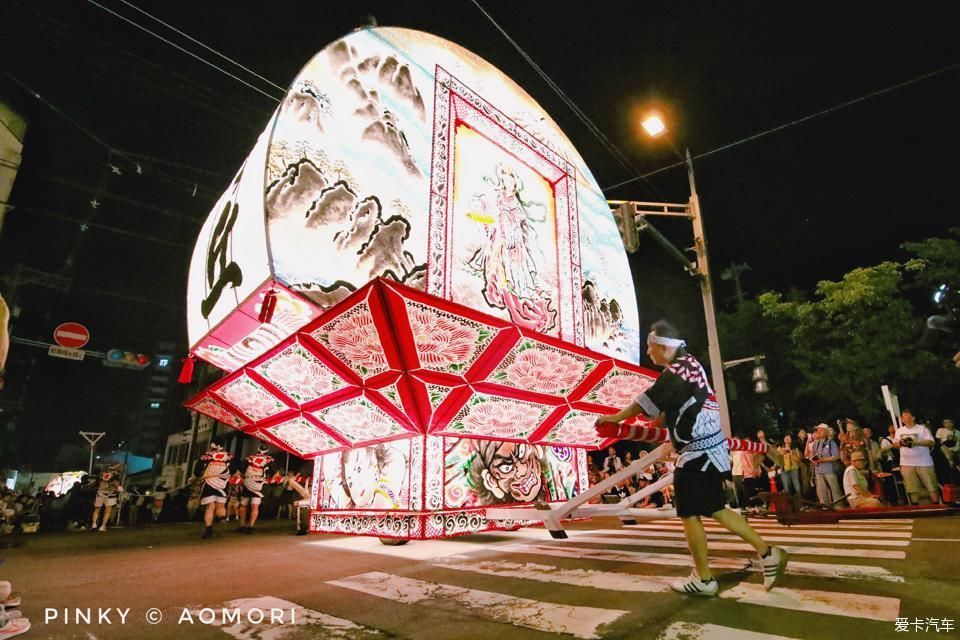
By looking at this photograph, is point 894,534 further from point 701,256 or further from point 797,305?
point 797,305

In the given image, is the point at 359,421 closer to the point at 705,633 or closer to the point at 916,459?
the point at 705,633

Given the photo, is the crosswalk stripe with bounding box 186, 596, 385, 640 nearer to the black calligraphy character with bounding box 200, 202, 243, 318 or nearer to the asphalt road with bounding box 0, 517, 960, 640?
the asphalt road with bounding box 0, 517, 960, 640

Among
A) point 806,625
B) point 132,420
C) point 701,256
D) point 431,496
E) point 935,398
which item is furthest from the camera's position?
point 132,420

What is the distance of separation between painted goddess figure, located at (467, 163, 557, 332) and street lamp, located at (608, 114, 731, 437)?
2607mm

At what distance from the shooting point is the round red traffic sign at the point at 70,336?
532 inches

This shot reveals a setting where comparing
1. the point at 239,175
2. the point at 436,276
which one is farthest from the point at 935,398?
the point at 239,175

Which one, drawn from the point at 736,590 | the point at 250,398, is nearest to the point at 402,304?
the point at 736,590

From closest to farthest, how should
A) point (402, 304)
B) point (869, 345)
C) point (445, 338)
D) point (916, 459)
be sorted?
point (402, 304), point (445, 338), point (916, 459), point (869, 345)

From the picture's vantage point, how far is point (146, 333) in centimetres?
2381

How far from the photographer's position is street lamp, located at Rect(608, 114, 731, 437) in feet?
32.5

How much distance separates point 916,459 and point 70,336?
67.0 ft

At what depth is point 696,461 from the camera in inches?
117

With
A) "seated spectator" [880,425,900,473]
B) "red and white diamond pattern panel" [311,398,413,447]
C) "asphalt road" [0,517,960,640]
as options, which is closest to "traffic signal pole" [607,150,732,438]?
"seated spectator" [880,425,900,473]

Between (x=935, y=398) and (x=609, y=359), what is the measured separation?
54.1ft
